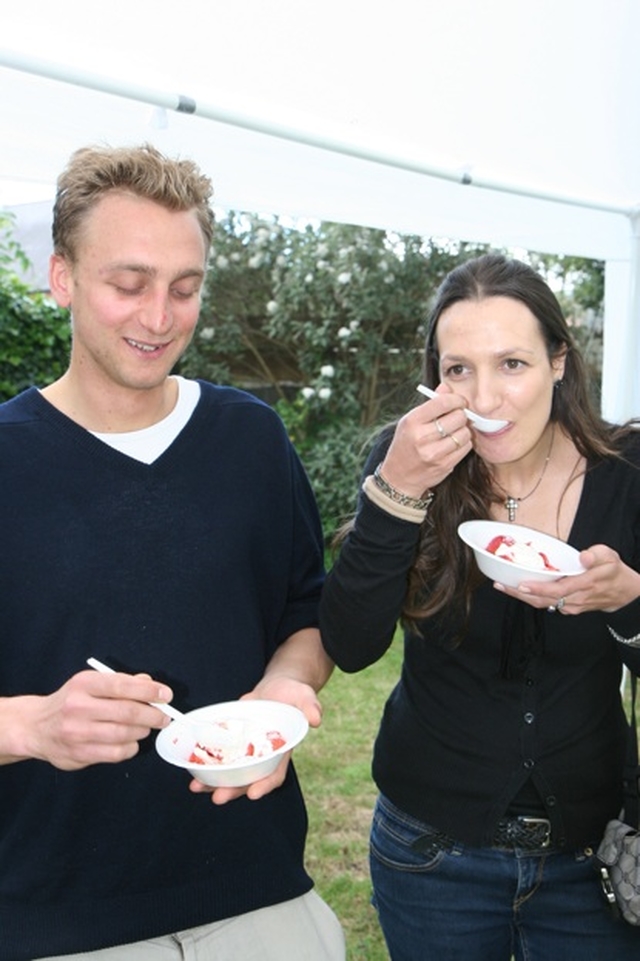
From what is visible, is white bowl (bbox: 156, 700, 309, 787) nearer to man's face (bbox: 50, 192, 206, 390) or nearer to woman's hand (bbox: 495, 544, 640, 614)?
woman's hand (bbox: 495, 544, 640, 614)

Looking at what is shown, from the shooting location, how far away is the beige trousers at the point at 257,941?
1.58 meters

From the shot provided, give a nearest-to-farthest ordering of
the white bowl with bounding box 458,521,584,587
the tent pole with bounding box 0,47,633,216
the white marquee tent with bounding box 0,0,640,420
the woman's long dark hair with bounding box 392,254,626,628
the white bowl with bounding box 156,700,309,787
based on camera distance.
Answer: the white bowl with bounding box 156,700,309,787, the white bowl with bounding box 458,521,584,587, the woman's long dark hair with bounding box 392,254,626,628, the tent pole with bounding box 0,47,633,216, the white marquee tent with bounding box 0,0,640,420

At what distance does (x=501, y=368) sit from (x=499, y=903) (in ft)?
3.42

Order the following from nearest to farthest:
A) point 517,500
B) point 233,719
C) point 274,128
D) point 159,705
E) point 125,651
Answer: point 159,705 < point 233,719 < point 125,651 < point 517,500 < point 274,128

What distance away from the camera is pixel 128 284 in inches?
64.9

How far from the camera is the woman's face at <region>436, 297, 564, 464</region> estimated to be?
1792mm

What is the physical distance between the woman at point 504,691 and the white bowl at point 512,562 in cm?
8

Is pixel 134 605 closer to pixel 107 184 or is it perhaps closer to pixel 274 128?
pixel 107 184

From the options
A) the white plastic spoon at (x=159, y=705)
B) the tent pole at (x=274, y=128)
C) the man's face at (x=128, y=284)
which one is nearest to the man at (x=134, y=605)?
the man's face at (x=128, y=284)

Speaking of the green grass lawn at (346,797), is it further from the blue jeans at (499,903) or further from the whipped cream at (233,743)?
the whipped cream at (233,743)

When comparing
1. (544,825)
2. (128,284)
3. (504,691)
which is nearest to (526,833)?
(544,825)

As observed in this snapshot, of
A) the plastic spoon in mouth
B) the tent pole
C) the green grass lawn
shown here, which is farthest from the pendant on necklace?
the green grass lawn

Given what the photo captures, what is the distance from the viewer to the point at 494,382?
1791 millimetres

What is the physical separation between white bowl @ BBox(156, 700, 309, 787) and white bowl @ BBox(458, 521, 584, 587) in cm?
41
